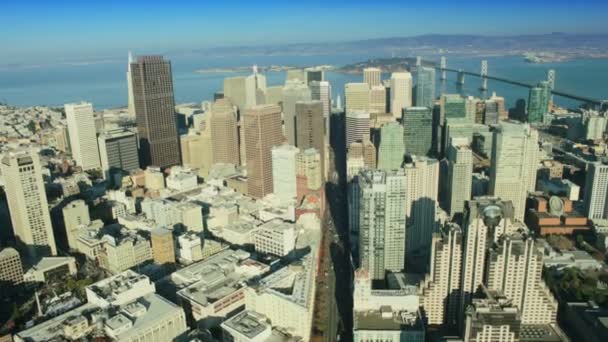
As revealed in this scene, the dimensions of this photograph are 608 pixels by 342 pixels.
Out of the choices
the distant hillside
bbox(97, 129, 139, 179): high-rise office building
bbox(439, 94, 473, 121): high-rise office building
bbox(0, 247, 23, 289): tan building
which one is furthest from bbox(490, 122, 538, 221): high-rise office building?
the distant hillside

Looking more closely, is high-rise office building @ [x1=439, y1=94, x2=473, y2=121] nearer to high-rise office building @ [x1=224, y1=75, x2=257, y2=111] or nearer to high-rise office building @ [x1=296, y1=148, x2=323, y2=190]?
high-rise office building @ [x1=296, y1=148, x2=323, y2=190]

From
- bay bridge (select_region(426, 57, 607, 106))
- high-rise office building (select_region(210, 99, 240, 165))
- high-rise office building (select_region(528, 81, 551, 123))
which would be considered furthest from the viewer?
bay bridge (select_region(426, 57, 607, 106))

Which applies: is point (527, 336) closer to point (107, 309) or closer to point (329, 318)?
point (329, 318)

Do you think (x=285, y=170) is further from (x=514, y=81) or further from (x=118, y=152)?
(x=514, y=81)

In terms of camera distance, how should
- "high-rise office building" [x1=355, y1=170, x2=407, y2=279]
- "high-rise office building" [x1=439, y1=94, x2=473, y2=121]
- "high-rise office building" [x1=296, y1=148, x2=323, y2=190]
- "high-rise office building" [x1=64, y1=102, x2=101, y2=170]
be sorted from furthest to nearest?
"high-rise office building" [x1=439, y1=94, x2=473, y2=121]
"high-rise office building" [x1=64, y1=102, x2=101, y2=170]
"high-rise office building" [x1=296, y1=148, x2=323, y2=190]
"high-rise office building" [x1=355, y1=170, x2=407, y2=279]

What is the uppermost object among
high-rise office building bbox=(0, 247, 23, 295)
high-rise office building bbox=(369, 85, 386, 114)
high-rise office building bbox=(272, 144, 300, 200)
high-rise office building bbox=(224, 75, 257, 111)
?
high-rise office building bbox=(224, 75, 257, 111)

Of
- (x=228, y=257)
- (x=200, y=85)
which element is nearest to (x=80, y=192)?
(x=228, y=257)

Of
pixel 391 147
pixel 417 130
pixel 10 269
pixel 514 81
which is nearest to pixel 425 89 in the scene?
pixel 417 130
